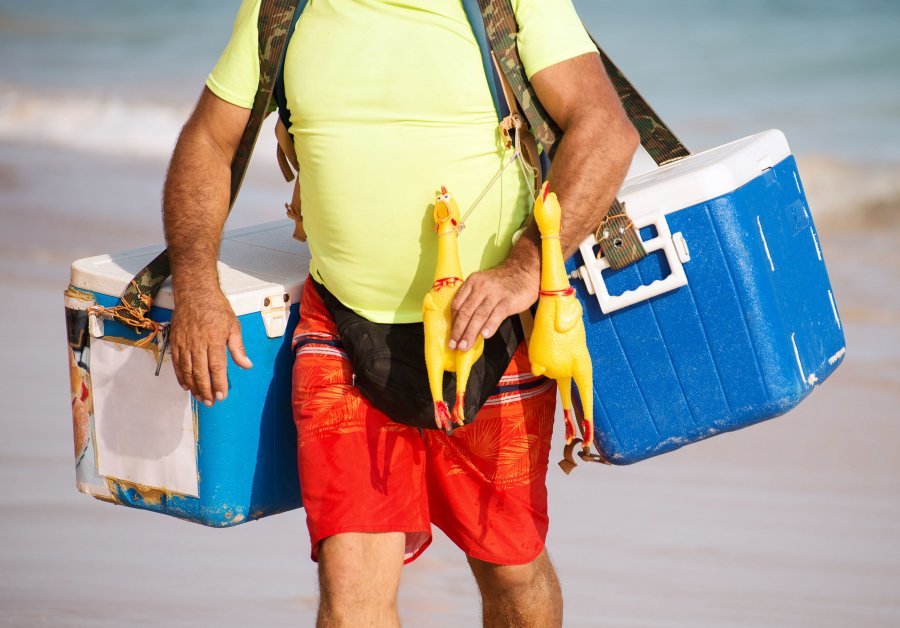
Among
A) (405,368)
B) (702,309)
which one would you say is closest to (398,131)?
(405,368)

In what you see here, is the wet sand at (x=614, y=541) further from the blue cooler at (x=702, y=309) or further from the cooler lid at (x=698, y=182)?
the cooler lid at (x=698, y=182)

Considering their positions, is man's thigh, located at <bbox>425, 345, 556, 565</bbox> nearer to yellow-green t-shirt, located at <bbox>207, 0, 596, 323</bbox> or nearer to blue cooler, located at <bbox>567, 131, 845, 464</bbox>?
blue cooler, located at <bbox>567, 131, 845, 464</bbox>

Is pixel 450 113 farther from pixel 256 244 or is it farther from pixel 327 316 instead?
pixel 256 244

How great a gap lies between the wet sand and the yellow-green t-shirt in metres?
1.47

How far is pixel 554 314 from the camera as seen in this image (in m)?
2.49

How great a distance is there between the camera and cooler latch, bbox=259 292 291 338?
9.55 feet

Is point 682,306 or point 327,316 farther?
point 327,316

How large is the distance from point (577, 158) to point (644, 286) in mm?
294

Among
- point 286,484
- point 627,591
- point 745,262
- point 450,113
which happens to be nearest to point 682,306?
point 745,262

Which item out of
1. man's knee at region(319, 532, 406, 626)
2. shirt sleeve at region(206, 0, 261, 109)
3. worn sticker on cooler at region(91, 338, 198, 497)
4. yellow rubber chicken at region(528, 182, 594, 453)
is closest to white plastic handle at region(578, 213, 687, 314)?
yellow rubber chicken at region(528, 182, 594, 453)

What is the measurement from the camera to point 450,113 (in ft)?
8.65

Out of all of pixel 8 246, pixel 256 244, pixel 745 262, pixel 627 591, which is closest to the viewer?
pixel 745 262

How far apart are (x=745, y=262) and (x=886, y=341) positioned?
3.57 meters

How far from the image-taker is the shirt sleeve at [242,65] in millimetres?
2795
